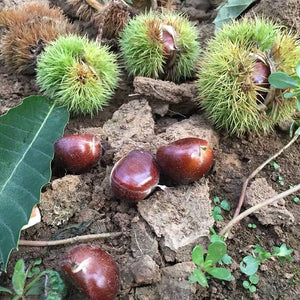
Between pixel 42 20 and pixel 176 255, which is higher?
pixel 42 20

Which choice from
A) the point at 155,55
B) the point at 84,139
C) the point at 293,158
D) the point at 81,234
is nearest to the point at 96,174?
the point at 84,139

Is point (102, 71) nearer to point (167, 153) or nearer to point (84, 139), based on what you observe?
point (84, 139)

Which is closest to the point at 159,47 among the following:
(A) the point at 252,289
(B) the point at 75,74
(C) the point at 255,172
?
(B) the point at 75,74

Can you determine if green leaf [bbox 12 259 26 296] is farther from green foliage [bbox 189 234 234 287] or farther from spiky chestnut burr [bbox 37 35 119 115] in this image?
spiky chestnut burr [bbox 37 35 119 115]

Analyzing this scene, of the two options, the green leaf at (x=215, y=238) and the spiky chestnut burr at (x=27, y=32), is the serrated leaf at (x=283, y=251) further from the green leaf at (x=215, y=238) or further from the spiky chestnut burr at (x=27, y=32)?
the spiky chestnut burr at (x=27, y=32)

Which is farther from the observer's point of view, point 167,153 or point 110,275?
point 167,153

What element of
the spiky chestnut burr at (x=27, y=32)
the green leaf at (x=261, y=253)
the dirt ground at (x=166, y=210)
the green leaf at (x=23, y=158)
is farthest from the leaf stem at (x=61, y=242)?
the spiky chestnut burr at (x=27, y=32)
